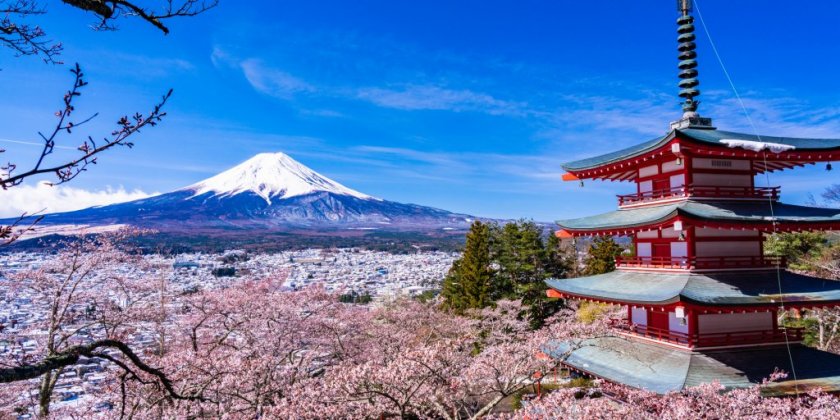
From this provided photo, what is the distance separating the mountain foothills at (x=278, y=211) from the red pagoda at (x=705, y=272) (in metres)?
91.5

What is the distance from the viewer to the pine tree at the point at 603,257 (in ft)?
88.0

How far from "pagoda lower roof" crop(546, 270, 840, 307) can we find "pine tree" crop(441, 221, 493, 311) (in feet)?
47.3

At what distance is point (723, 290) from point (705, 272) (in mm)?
635

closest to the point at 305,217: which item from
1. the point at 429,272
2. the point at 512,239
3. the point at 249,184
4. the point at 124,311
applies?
the point at 249,184

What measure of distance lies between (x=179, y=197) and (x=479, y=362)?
123613 mm

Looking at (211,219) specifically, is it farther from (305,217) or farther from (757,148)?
(757,148)

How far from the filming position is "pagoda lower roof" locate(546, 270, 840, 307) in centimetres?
870

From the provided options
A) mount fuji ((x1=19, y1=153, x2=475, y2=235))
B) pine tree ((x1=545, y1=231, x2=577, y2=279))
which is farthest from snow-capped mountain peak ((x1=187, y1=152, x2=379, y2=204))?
pine tree ((x1=545, y1=231, x2=577, y2=279))

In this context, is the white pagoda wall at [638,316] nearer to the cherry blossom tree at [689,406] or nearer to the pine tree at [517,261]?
the cherry blossom tree at [689,406]

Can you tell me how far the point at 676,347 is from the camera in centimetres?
957

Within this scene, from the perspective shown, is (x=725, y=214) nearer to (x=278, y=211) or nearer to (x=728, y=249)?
(x=728, y=249)

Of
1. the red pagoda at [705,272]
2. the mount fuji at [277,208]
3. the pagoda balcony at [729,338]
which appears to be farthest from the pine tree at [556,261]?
the mount fuji at [277,208]

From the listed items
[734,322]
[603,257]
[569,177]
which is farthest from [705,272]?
[603,257]

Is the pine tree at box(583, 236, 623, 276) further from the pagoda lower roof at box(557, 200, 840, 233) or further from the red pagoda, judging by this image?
Result: the pagoda lower roof at box(557, 200, 840, 233)
